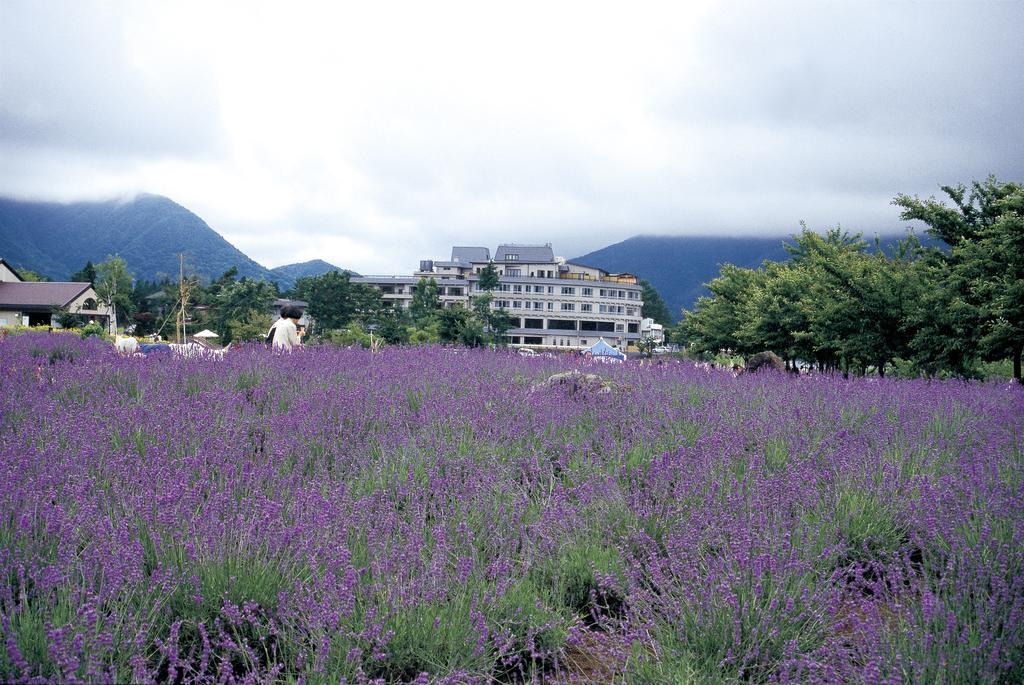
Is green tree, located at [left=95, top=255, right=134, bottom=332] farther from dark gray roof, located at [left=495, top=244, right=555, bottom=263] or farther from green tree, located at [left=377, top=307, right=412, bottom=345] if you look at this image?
dark gray roof, located at [left=495, top=244, right=555, bottom=263]

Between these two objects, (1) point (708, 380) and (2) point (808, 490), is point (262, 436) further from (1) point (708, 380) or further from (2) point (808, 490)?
(1) point (708, 380)

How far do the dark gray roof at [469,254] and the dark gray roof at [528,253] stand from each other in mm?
9808

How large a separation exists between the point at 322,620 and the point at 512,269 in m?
90.3

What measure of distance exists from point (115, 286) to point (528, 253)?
1990 inches

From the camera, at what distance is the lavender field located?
2031 mm

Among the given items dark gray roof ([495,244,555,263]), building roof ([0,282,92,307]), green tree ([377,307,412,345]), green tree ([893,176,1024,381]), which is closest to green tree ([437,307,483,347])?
green tree ([377,307,412,345])

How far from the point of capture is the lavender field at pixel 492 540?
2031mm

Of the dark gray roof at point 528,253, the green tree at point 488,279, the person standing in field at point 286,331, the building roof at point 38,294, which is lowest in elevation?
the person standing in field at point 286,331

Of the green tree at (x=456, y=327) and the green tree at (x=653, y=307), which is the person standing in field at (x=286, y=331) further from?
the green tree at (x=653, y=307)

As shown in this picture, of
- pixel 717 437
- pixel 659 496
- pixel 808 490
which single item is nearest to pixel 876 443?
pixel 717 437

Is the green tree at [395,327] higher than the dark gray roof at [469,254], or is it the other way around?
the dark gray roof at [469,254]

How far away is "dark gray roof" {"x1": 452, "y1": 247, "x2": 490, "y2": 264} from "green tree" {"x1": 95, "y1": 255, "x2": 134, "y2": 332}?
4630cm

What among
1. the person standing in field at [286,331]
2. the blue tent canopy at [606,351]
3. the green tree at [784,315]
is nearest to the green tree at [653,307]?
the blue tent canopy at [606,351]

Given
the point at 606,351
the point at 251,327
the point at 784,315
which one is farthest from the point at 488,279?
the point at 784,315
